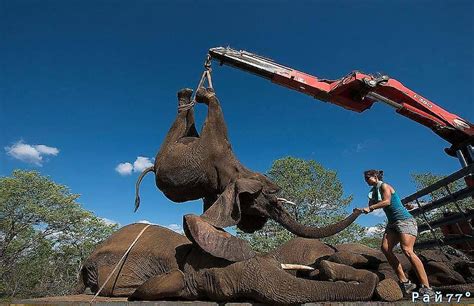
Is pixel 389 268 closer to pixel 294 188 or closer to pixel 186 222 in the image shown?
pixel 186 222

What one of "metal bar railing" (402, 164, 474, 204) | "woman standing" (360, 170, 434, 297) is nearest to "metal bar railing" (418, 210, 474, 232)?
"metal bar railing" (402, 164, 474, 204)

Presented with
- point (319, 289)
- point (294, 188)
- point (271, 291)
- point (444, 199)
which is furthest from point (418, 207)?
point (294, 188)

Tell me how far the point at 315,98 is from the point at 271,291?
6.53m

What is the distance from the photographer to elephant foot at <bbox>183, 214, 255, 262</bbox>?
4.18 metres

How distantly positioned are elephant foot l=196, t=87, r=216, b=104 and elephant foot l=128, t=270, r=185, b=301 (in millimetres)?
2853

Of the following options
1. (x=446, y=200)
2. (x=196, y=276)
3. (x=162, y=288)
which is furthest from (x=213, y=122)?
(x=446, y=200)

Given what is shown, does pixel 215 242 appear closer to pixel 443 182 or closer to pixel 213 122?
pixel 213 122

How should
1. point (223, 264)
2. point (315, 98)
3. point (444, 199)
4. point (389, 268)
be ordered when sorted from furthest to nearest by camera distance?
point (315, 98) → point (444, 199) → point (389, 268) → point (223, 264)

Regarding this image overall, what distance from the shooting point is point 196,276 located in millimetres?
4184

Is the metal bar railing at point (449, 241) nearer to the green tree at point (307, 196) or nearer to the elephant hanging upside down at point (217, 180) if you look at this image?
the elephant hanging upside down at point (217, 180)

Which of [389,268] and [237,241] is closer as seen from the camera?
[237,241]

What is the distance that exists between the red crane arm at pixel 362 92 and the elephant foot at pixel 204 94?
2.59 meters

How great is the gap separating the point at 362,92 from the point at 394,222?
5043 millimetres

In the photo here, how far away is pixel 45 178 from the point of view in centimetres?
2434
